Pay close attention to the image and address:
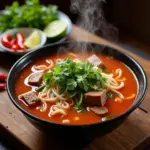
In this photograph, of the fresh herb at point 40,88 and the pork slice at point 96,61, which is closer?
the fresh herb at point 40,88

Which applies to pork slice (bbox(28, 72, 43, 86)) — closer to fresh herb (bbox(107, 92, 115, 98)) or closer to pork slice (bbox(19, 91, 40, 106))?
pork slice (bbox(19, 91, 40, 106))

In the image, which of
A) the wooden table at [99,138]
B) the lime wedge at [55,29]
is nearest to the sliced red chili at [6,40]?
the lime wedge at [55,29]

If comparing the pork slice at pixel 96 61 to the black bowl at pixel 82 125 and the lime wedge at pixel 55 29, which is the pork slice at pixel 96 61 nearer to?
the black bowl at pixel 82 125

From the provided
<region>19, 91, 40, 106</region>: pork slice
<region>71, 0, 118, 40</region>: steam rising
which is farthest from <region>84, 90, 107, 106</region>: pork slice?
<region>71, 0, 118, 40</region>: steam rising

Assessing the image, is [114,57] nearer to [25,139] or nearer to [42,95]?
[42,95]

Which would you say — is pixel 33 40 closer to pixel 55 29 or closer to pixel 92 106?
pixel 55 29

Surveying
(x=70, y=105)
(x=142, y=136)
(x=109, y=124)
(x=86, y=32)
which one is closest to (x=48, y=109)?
(x=70, y=105)
